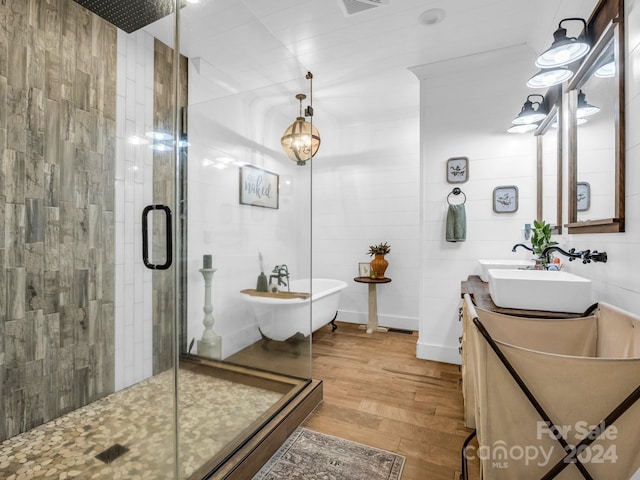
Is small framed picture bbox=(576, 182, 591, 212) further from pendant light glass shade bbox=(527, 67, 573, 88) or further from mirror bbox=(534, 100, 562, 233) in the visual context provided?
pendant light glass shade bbox=(527, 67, 573, 88)

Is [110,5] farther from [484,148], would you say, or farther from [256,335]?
[484,148]

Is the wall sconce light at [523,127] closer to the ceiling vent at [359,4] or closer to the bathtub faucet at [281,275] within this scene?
the ceiling vent at [359,4]

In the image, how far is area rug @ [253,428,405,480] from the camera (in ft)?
5.05

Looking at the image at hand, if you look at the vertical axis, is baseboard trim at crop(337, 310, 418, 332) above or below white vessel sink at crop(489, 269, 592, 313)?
below

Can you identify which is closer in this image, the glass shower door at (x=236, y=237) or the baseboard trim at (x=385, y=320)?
the glass shower door at (x=236, y=237)

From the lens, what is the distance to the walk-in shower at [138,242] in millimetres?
1675

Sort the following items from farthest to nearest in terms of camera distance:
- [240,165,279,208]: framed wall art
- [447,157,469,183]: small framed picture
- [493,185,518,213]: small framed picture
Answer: [447,157,469,183]: small framed picture < [493,185,518,213]: small framed picture < [240,165,279,208]: framed wall art

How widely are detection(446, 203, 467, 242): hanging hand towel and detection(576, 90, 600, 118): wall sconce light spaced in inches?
43.6

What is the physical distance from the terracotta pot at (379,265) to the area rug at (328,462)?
7.38 ft

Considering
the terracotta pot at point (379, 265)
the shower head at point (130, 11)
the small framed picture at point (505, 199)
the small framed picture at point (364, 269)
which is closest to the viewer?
the shower head at point (130, 11)

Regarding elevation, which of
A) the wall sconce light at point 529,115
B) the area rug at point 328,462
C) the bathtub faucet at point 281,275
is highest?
the wall sconce light at point 529,115

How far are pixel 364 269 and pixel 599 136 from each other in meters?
2.78

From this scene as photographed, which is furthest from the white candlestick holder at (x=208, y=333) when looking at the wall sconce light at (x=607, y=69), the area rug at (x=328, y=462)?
the wall sconce light at (x=607, y=69)

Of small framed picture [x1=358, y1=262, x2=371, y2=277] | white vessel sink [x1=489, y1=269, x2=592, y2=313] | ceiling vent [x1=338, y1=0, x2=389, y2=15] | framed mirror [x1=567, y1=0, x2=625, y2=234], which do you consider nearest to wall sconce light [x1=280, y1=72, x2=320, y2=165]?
ceiling vent [x1=338, y1=0, x2=389, y2=15]
